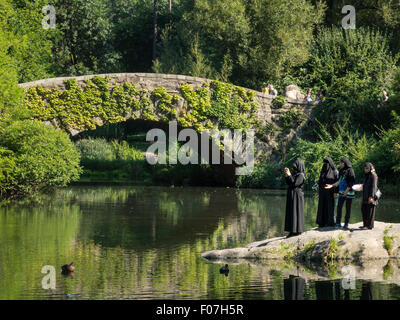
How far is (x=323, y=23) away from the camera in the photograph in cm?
3947

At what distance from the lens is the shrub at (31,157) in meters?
24.0

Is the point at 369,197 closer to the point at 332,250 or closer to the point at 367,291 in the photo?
the point at 332,250

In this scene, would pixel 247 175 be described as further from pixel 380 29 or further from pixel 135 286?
pixel 135 286

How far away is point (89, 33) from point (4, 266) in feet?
98.6

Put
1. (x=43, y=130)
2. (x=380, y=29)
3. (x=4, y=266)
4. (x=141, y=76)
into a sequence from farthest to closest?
1. (x=380, y=29)
2. (x=141, y=76)
3. (x=43, y=130)
4. (x=4, y=266)

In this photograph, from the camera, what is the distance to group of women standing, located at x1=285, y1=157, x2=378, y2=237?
1538 centimetres

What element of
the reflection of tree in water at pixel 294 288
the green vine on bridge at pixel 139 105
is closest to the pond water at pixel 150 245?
the reflection of tree in water at pixel 294 288

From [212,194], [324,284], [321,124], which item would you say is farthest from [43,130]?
[324,284]

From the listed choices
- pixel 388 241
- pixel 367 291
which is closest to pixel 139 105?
pixel 388 241

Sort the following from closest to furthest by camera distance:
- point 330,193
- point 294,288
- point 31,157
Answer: point 294,288 < point 330,193 < point 31,157

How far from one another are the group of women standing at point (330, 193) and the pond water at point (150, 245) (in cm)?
176

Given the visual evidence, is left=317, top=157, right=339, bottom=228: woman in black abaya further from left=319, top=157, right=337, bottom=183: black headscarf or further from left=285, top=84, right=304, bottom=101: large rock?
left=285, top=84, right=304, bottom=101: large rock

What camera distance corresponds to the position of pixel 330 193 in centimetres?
1568

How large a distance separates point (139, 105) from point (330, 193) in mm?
14217
